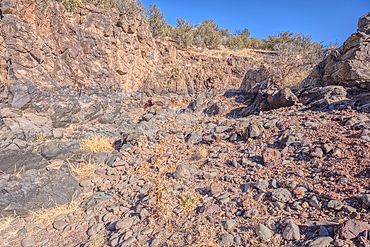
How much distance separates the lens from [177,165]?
13.9ft

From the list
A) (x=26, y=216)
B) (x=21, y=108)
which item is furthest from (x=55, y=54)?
(x=26, y=216)

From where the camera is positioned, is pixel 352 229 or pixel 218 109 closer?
pixel 352 229

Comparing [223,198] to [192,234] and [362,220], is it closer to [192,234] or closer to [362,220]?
[192,234]

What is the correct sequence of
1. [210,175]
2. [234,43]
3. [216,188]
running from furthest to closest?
[234,43] < [210,175] < [216,188]

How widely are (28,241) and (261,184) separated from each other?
12.2ft

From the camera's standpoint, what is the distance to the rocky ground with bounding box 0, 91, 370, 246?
2.11 meters

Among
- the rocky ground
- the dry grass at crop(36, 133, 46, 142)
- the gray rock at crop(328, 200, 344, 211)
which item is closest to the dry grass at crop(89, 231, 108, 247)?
the rocky ground

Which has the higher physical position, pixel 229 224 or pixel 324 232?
pixel 324 232

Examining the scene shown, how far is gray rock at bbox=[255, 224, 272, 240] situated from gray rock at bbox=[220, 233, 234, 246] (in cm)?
32

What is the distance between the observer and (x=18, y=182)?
337cm

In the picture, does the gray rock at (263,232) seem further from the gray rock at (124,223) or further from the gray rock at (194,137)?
the gray rock at (194,137)

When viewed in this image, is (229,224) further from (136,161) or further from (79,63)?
(79,63)

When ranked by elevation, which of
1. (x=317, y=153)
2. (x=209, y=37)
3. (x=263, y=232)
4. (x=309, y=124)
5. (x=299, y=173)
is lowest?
(x=263, y=232)

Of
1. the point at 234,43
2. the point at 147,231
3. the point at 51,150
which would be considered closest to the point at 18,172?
the point at 51,150
